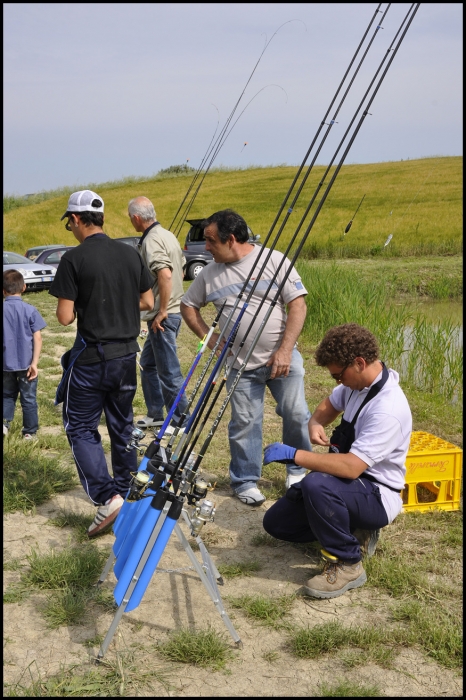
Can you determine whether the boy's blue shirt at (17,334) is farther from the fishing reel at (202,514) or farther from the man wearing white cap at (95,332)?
the fishing reel at (202,514)

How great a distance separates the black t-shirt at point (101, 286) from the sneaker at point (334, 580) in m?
1.68

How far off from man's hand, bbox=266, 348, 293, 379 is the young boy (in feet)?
7.03

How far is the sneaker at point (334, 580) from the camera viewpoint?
11.3 ft

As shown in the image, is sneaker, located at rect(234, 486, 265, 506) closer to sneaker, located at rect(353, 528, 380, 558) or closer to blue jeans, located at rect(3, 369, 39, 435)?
sneaker, located at rect(353, 528, 380, 558)

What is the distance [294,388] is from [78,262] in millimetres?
1617

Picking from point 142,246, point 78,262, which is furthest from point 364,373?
point 142,246

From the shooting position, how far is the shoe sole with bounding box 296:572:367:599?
3441 mm

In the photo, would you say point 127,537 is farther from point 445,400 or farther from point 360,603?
point 445,400

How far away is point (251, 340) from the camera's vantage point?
14.9 ft

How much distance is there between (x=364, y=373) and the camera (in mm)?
3537

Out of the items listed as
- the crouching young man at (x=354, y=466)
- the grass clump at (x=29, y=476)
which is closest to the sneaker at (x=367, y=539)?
the crouching young man at (x=354, y=466)

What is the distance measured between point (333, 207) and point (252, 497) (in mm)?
30010

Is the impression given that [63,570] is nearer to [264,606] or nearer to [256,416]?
[264,606]

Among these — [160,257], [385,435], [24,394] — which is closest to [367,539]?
[385,435]
